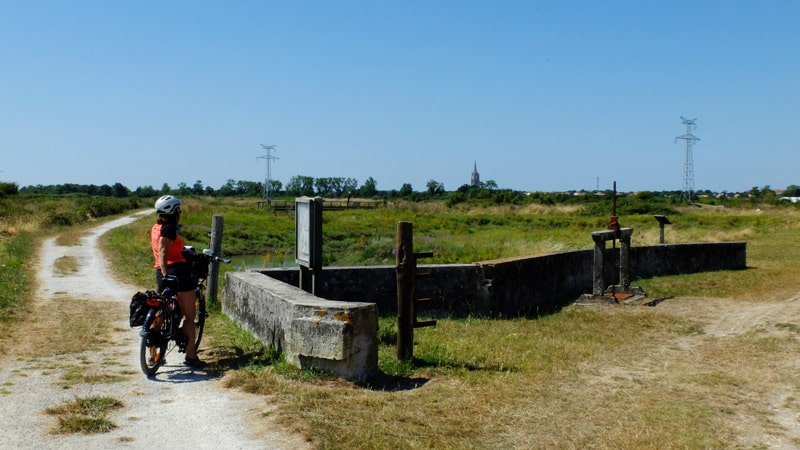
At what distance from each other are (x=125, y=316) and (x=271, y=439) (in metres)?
6.09

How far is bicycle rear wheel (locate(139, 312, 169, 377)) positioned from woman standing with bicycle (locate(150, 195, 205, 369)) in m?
0.26

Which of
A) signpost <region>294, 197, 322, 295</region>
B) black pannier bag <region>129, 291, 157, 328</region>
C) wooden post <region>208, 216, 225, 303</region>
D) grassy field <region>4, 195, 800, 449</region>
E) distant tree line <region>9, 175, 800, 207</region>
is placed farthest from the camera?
distant tree line <region>9, 175, 800, 207</region>

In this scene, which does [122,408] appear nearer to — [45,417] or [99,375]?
[45,417]

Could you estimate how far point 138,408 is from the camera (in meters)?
5.87

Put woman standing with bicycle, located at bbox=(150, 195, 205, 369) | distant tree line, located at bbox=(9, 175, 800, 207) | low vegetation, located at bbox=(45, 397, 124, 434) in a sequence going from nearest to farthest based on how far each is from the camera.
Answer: low vegetation, located at bbox=(45, 397, 124, 434)
woman standing with bicycle, located at bbox=(150, 195, 205, 369)
distant tree line, located at bbox=(9, 175, 800, 207)

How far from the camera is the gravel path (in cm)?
511

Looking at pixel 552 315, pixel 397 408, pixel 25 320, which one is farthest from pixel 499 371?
pixel 25 320

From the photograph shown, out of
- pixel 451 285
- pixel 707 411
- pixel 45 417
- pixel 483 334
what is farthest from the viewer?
pixel 451 285

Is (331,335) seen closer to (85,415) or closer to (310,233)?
(310,233)

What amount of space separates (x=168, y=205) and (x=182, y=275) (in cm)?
67

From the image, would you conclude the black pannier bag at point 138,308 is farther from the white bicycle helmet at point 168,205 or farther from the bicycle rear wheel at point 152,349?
the white bicycle helmet at point 168,205

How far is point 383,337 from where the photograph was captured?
8.91m

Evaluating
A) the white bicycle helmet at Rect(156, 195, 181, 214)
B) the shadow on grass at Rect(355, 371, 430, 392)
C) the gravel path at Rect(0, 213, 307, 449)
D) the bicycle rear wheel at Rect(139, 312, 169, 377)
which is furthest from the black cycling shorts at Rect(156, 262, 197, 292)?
the shadow on grass at Rect(355, 371, 430, 392)

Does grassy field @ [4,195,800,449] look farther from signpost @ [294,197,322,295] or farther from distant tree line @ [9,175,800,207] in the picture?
distant tree line @ [9,175,800,207]
